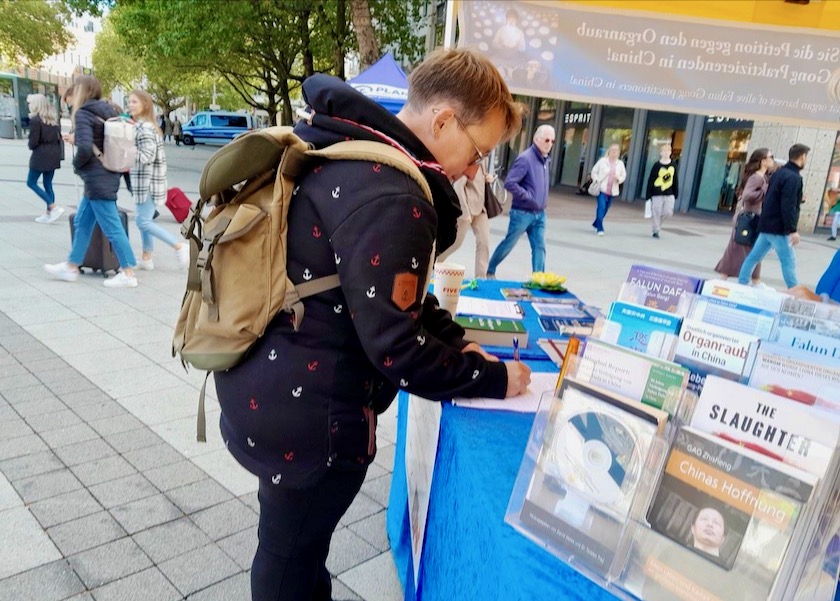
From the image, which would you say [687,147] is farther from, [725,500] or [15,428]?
[725,500]

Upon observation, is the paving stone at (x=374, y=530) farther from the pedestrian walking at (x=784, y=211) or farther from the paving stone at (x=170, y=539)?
the pedestrian walking at (x=784, y=211)

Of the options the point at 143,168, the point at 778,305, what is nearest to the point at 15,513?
the point at 778,305

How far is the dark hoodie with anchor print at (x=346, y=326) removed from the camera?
3.76 feet

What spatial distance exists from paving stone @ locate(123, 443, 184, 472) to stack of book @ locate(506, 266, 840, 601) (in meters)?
2.36

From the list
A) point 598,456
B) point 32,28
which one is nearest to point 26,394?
point 598,456

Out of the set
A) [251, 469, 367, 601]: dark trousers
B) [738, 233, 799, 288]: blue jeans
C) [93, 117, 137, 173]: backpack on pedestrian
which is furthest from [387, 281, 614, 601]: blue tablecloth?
[738, 233, 799, 288]: blue jeans

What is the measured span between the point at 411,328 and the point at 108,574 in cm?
172

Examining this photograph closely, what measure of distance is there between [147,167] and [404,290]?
553 cm

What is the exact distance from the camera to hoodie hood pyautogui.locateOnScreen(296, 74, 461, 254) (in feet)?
4.17

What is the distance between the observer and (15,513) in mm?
2469

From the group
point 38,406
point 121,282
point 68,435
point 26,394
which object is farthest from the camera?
point 121,282

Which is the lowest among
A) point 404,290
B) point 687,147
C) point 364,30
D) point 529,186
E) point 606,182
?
point 606,182

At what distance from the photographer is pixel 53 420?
322 cm

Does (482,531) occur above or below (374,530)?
above
